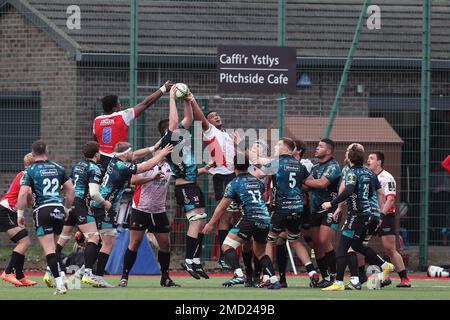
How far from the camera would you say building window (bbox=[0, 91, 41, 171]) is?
23.5 m

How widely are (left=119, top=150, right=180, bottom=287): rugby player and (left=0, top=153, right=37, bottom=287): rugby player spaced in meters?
1.44

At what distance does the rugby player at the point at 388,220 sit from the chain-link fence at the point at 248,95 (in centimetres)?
355

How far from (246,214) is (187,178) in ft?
4.34

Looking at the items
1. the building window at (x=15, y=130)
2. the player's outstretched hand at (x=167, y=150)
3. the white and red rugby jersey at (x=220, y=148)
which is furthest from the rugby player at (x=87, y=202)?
the building window at (x=15, y=130)

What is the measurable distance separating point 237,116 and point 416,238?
4.02 metres

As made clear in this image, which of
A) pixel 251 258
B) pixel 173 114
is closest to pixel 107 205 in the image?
pixel 173 114

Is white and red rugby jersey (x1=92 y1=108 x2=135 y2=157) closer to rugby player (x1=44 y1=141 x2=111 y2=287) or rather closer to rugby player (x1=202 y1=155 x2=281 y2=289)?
rugby player (x1=44 y1=141 x2=111 y2=287)

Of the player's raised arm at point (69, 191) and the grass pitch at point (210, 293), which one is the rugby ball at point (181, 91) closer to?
the player's raised arm at point (69, 191)

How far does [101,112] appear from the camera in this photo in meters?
23.9

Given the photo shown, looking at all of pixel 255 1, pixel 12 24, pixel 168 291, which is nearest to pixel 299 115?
pixel 255 1

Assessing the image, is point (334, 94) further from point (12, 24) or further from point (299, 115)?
point (12, 24)

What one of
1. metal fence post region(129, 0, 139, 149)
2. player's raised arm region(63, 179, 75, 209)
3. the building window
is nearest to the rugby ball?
player's raised arm region(63, 179, 75, 209)

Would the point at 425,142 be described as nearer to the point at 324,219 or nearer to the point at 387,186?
the point at 387,186

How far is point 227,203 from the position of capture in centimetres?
1792
